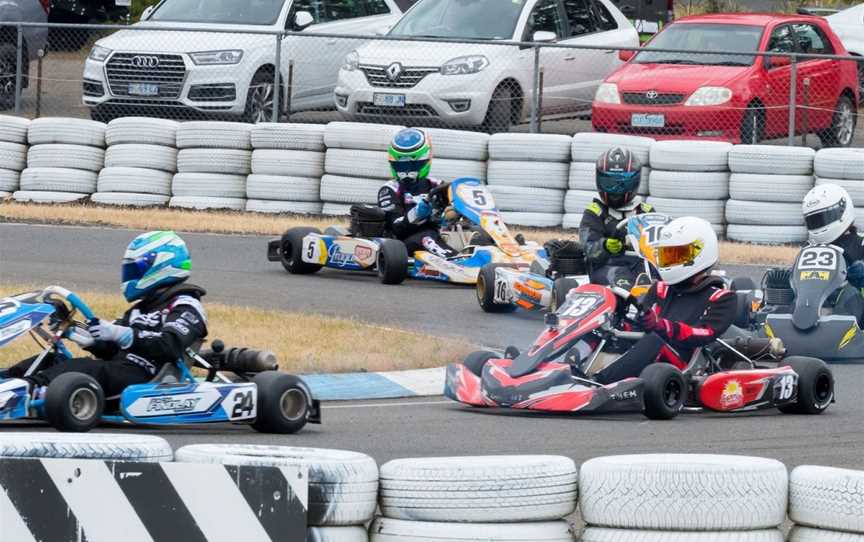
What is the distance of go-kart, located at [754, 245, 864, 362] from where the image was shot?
11.3 meters

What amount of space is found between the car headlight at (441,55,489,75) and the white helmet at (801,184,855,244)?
694 centimetres

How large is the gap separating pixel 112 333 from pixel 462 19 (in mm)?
11385

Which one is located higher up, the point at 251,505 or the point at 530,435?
the point at 251,505

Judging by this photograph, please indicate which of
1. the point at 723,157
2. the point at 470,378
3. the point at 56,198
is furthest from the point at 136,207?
the point at 470,378

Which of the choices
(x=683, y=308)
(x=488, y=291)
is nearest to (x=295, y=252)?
(x=488, y=291)

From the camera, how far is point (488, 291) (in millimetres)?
12781

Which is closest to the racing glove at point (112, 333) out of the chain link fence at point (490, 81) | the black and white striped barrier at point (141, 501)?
the black and white striped barrier at point (141, 501)

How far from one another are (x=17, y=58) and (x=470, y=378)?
35.8ft

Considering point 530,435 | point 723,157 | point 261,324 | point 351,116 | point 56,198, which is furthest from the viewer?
point 351,116

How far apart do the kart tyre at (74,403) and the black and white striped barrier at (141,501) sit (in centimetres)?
282

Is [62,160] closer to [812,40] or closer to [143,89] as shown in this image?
[143,89]

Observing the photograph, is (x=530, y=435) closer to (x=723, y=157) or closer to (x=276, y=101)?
(x=723, y=157)

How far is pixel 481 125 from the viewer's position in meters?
18.3

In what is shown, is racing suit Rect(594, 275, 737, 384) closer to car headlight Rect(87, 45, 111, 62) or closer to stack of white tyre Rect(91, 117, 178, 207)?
stack of white tyre Rect(91, 117, 178, 207)
